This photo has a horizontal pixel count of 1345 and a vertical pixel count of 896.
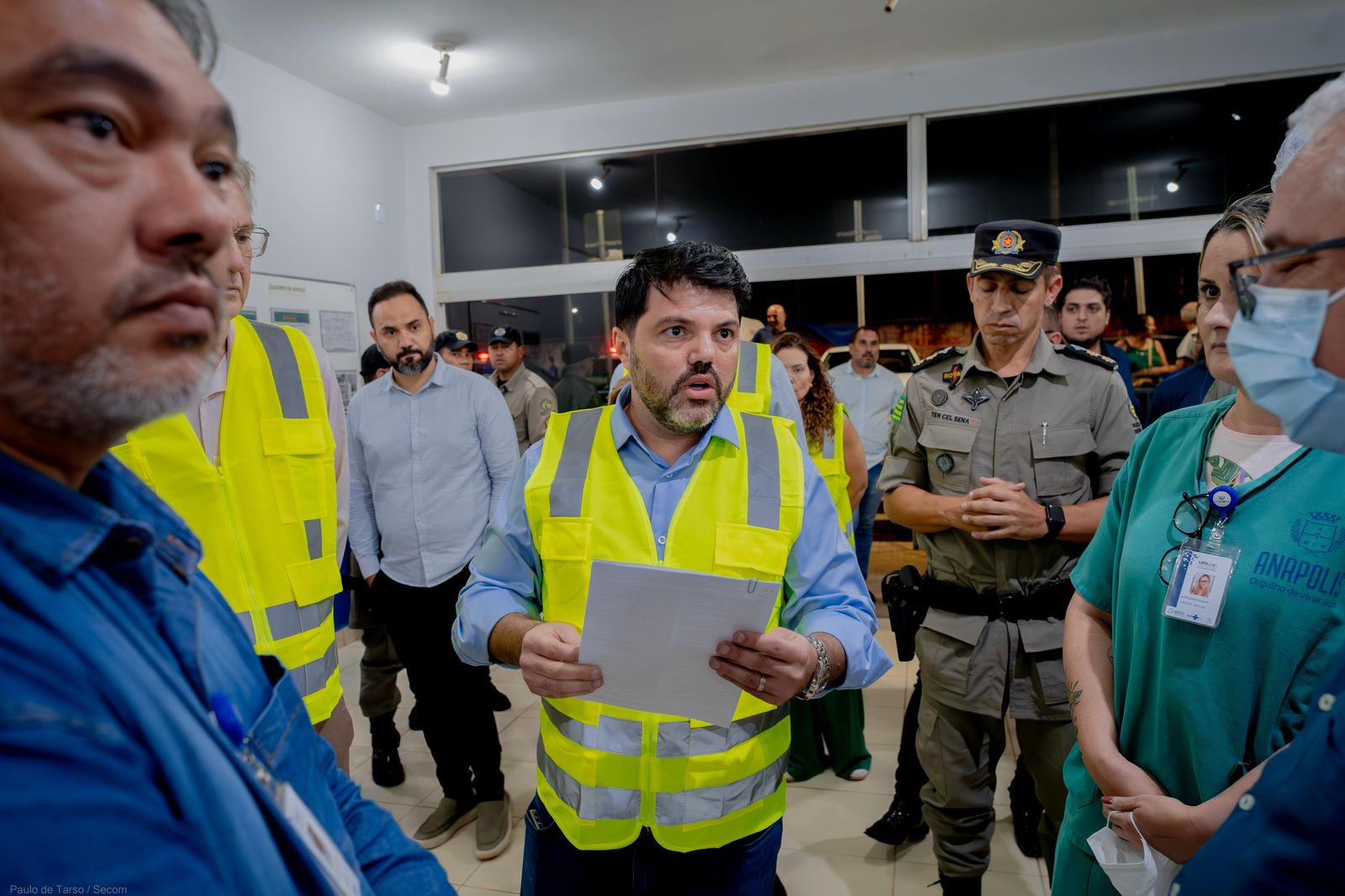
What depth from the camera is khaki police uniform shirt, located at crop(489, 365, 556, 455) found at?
15.1 feet

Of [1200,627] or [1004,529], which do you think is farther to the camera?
[1004,529]

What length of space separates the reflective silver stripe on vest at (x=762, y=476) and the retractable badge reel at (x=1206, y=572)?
2.10ft

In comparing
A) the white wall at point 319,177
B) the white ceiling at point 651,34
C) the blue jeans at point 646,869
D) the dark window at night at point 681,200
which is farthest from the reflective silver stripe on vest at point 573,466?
the dark window at night at point 681,200

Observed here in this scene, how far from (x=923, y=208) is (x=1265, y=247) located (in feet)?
17.4

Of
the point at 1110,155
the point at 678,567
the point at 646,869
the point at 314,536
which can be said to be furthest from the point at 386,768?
the point at 1110,155

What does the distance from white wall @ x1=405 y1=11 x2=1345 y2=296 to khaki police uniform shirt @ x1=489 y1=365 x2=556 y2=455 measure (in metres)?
2.44

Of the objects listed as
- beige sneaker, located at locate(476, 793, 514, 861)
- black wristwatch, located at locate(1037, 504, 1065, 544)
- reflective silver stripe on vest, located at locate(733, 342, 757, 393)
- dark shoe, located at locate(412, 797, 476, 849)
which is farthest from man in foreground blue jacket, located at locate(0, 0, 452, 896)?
dark shoe, located at locate(412, 797, 476, 849)

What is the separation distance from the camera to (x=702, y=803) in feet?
4.21

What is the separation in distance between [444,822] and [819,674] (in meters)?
2.10

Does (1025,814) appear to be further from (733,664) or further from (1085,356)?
(733,664)

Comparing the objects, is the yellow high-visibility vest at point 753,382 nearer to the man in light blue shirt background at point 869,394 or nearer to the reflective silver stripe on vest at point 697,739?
the reflective silver stripe on vest at point 697,739

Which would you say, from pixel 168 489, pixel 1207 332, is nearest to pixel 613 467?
pixel 168 489

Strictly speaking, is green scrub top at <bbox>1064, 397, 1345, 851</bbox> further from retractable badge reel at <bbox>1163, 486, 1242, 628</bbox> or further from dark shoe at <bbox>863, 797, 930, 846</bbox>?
dark shoe at <bbox>863, 797, 930, 846</bbox>

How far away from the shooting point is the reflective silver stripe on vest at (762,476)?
4.52 feet
